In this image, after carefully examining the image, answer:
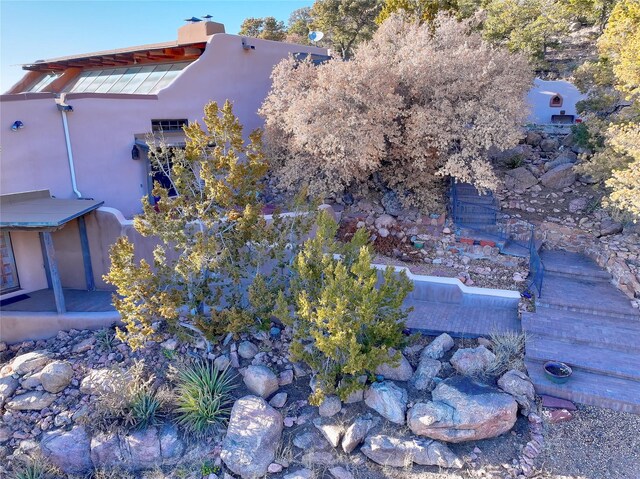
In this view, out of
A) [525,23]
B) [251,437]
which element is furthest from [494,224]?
[525,23]

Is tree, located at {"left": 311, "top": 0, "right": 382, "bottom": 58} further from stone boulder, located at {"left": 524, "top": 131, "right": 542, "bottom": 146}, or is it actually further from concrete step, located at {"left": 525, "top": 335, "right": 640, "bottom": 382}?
concrete step, located at {"left": 525, "top": 335, "right": 640, "bottom": 382}

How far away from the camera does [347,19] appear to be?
3158 centimetres

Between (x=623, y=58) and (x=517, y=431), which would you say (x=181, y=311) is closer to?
(x=517, y=431)

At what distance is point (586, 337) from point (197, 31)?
56.8 feet

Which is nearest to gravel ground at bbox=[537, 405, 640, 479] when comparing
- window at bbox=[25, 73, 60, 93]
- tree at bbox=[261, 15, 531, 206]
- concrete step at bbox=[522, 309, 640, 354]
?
concrete step at bbox=[522, 309, 640, 354]

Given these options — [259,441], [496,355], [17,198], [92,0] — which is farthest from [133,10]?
[496,355]

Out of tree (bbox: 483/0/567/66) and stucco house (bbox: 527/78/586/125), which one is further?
stucco house (bbox: 527/78/586/125)

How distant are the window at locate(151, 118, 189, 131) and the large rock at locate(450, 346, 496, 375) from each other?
1166 cm

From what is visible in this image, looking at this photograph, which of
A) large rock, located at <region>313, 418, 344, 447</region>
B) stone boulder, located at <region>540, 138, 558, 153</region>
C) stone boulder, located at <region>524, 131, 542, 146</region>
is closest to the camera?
large rock, located at <region>313, 418, 344, 447</region>

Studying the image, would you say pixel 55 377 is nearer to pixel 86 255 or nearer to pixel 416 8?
pixel 86 255

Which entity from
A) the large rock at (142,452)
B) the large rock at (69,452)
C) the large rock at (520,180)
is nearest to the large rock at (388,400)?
the large rock at (142,452)

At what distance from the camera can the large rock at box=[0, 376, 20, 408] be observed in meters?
9.41

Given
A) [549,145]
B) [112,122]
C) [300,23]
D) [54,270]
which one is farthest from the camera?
[300,23]

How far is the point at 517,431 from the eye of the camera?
840cm
